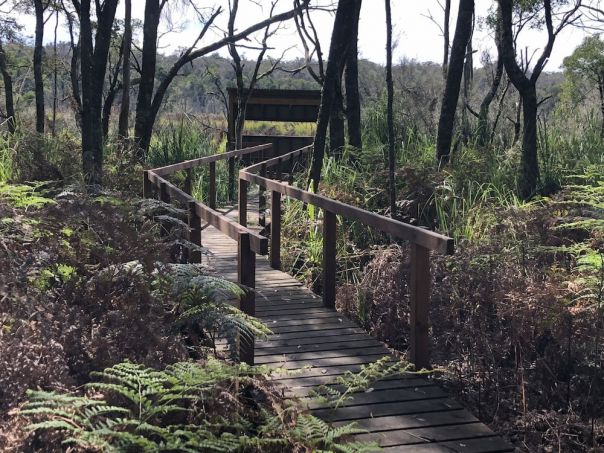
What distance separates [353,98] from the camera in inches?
500

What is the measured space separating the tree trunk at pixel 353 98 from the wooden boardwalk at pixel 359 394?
20.0ft

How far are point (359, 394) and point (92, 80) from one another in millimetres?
7379

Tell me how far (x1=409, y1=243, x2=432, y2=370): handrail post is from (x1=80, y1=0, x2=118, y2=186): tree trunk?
552 centimetres

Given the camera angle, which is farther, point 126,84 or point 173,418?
point 126,84

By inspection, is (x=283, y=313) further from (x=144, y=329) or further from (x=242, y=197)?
(x=242, y=197)

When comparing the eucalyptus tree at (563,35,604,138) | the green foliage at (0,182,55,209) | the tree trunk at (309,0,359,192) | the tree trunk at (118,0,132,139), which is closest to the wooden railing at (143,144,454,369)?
the green foliage at (0,182,55,209)

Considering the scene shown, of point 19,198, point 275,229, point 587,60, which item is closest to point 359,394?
point 19,198

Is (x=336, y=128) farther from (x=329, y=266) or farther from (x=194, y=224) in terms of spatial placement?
(x=194, y=224)

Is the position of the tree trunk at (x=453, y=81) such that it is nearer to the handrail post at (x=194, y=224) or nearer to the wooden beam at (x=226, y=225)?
the wooden beam at (x=226, y=225)

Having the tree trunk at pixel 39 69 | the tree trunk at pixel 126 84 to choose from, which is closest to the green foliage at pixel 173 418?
the tree trunk at pixel 126 84

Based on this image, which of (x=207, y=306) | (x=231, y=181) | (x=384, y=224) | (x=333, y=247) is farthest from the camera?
(x=231, y=181)

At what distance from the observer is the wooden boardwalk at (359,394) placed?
A: 356 centimetres

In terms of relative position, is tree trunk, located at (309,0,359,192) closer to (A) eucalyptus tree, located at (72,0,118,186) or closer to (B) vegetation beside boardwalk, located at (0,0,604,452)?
(B) vegetation beside boardwalk, located at (0,0,604,452)

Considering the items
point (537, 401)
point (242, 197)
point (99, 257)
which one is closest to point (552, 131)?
point (242, 197)
